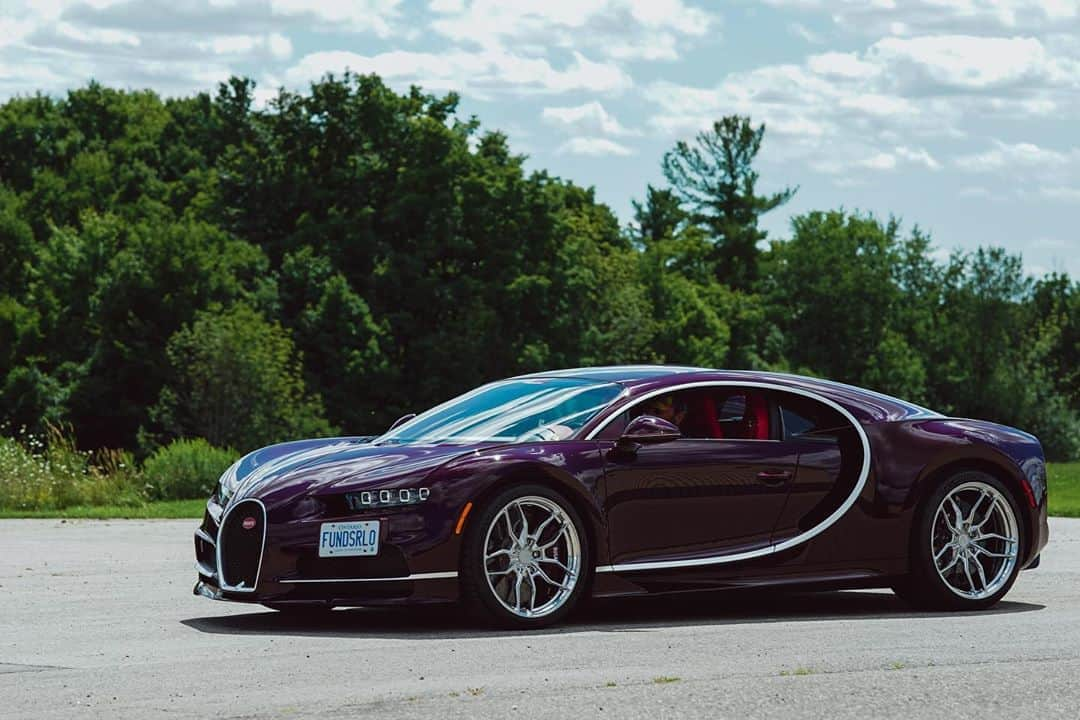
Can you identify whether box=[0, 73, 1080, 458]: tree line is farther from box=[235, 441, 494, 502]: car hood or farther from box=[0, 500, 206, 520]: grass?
box=[235, 441, 494, 502]: car hood

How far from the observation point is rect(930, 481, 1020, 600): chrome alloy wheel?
10.3m

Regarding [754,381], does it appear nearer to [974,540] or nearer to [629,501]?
[629,501]

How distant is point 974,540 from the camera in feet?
34.2

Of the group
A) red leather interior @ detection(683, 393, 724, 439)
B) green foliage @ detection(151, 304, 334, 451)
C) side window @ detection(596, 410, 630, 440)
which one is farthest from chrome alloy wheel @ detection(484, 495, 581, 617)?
green foliage @ detection(151, 304, 334, 451)

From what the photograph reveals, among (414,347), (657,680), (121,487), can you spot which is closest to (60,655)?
(657,680)

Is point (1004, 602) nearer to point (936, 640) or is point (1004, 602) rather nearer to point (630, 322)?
point (936, 640)

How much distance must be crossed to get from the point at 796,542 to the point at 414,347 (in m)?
51.9

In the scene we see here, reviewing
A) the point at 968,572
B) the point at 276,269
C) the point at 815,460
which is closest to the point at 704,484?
the point at 815,460

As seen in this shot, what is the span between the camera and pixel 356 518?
8.93 metres

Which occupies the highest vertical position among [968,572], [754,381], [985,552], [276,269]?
[276,269]

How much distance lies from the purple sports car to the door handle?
1cm

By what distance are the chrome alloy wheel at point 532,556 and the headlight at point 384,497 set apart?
0.40 meters

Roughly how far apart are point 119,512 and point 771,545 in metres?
12.6

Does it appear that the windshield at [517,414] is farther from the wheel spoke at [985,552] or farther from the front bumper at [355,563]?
the wheel spoke at [985,552]
